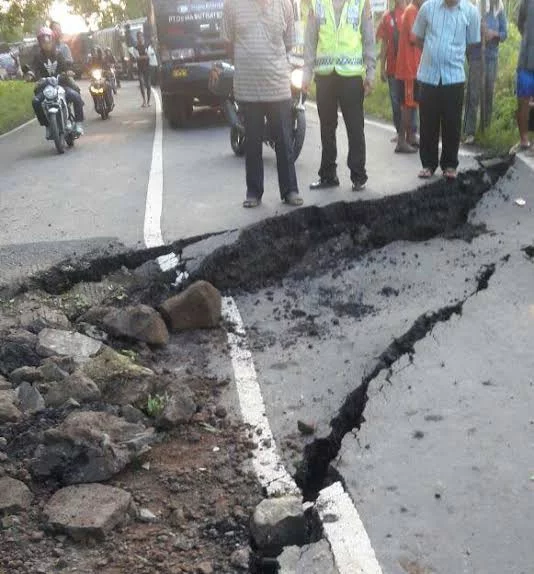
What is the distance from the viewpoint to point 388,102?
13.8 metres

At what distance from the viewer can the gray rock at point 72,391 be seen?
353 centimetres

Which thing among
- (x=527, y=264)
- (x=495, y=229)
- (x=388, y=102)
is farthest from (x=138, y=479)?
(x=388, y=102)

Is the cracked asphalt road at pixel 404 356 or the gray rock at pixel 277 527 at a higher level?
the gray rock at pixel 277 527

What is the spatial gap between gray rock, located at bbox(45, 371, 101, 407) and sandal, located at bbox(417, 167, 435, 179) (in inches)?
170

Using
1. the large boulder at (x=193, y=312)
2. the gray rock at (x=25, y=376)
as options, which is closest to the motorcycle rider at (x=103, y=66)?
the large boulder at (x=193, y=312)

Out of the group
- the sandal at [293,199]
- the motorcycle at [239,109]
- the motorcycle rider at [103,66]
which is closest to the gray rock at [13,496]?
the sandal at [293,199]

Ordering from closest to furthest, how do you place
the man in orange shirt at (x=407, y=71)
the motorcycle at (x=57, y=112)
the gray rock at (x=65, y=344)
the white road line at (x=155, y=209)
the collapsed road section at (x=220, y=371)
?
the collapsed road section at (x=220, y=371) < the gray rock at (x=65, y=344) < the white road line at (x=155, y=209) < the man in orange shirt at (x=407, y=71) < the motorcycle at (x=57, y=112)

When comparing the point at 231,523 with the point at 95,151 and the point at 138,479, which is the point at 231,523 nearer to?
the point at 138,479

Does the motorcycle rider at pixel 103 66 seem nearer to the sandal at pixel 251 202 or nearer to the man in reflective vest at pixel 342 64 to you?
the man in reflective vest at pixel 342 64

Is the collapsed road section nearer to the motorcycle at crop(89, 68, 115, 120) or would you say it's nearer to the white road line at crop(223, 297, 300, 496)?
the white road line at crop(223, 297, 300, 496)

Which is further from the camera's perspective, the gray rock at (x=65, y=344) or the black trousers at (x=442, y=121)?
the black trousers at (x=442, y=121)

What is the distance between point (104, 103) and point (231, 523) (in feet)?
50.1

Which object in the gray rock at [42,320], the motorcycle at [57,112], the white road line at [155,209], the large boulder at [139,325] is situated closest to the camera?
the large boulder at [139,325]

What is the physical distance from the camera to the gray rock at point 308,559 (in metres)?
2.42
